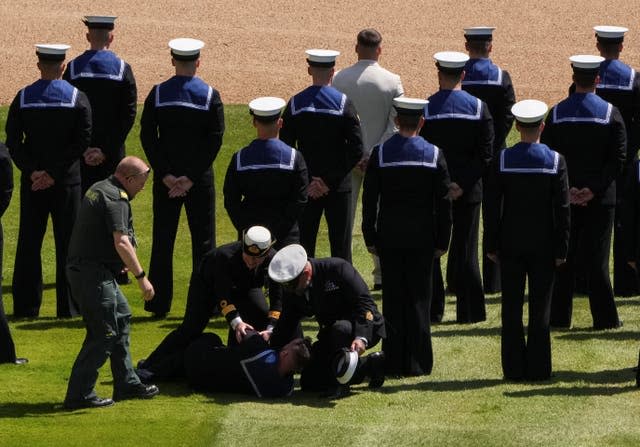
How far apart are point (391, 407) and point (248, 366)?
1044mm

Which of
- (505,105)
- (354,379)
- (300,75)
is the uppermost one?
(505,105)

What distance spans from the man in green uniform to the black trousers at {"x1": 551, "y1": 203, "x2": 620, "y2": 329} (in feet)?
12.8

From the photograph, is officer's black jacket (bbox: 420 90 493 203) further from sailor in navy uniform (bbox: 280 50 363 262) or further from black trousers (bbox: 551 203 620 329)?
black trousers (bbox: 551 203 620 329)

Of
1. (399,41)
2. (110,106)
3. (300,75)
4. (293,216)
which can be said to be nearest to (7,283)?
(110,106)

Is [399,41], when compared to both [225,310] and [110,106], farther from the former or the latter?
[225,310]

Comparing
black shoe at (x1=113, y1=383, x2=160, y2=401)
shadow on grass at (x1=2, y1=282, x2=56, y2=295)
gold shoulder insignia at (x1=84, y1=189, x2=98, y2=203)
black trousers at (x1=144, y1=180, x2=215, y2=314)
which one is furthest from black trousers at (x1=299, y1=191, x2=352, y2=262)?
gold shoulder insignia at (x1=84, y1=189, x2=98, y2=203)

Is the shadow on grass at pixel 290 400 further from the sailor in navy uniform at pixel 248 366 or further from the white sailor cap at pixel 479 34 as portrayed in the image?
the white sailor cap at pixel 479 34

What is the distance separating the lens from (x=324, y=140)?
47.6ft

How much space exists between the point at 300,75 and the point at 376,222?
13.1 m

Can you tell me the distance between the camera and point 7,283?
16344mm

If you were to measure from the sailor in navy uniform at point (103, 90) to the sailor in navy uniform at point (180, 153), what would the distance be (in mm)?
685

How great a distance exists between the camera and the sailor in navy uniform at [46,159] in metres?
14.5

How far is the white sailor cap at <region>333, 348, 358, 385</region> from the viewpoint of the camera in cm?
1176

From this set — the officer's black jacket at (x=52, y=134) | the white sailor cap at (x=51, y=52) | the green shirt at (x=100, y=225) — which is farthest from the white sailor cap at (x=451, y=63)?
the green shirt at (x=100, y=225)
